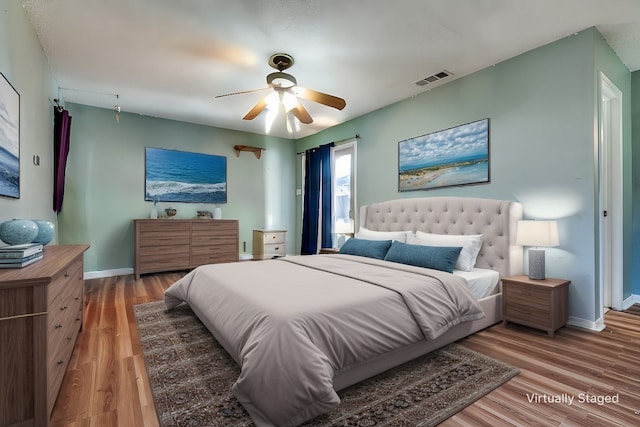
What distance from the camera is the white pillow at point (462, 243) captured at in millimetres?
2969

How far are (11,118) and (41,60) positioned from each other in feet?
4.51

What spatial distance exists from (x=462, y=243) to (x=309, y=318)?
7.13 feet

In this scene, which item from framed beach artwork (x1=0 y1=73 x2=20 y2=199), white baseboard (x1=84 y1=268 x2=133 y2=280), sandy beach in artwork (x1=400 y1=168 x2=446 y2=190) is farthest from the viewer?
white baseboard (x1=84 y1=268 x2=133 y2=280)

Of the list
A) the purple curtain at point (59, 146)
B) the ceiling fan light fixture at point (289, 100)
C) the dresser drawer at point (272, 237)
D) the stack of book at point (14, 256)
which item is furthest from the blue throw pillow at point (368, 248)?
the purple curtain at point (59, 146)

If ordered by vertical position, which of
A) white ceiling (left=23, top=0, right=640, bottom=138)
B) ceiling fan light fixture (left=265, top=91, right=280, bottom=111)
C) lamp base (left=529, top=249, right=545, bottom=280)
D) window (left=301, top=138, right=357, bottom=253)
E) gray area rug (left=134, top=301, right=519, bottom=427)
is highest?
white ceiling (left=23, top=0, right=640, bottom=138)

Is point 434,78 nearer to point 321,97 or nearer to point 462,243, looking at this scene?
point 321,97

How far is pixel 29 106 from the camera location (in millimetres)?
2582

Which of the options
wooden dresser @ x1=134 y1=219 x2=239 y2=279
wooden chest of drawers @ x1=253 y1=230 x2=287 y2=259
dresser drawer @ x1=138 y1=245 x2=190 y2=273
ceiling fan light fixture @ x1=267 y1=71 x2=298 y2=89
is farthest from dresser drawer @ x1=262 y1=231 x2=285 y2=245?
ceiling fan light fixture @ x1=267 y1=71 x2=298 y2=89

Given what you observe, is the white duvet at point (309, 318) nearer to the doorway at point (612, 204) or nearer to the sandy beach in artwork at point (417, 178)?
the sandy beach in artwork at point (417, 178)

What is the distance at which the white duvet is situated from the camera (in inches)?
54.2

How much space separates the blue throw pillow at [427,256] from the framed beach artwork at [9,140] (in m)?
3.18

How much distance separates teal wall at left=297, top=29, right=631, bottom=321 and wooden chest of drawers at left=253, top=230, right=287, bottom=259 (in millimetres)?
3224

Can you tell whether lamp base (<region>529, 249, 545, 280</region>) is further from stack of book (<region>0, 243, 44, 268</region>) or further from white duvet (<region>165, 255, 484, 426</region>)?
stack of book (<region>0, 243, 44, 268</region>)

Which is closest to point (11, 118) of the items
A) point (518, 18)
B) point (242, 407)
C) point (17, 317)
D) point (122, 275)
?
point (17, 317)
